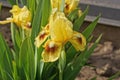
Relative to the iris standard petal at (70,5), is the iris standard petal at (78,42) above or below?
below

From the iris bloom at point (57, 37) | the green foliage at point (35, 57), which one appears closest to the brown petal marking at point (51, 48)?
the iris bloom at point (57, 37)

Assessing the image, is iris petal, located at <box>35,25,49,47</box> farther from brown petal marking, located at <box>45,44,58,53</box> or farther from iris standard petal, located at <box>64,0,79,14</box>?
iris standard petal, located at <box>64,0,79,14</box>

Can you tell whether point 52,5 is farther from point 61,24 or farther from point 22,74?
point 22,74

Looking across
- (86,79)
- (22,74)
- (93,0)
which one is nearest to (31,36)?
(22,74)

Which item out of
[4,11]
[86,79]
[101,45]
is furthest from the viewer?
[4,11]

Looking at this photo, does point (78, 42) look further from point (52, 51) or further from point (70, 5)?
point (70, 5)

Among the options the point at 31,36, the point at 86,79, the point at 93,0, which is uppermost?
the point at 31,36

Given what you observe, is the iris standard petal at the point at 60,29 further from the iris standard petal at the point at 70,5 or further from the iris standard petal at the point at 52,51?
the iris standard petal at the point at 70,5

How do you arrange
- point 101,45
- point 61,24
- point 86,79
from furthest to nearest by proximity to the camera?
point 101,45
point 86,79
point 61,24
